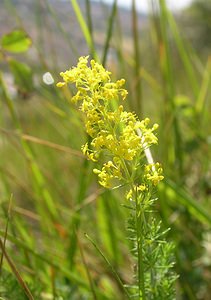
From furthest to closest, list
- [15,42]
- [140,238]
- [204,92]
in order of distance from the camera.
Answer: [204,92] → [15,42] → [140,238]

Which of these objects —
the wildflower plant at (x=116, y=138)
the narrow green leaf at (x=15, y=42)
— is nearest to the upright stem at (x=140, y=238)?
the wildflower plant at (x=116, y=138)

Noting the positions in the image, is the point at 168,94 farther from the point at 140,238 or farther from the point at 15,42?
the point at 140,238

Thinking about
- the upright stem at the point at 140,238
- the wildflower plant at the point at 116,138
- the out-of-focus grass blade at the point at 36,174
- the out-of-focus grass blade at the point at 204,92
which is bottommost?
the upright stem at the point at 140,238

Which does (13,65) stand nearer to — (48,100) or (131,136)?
(48,100)

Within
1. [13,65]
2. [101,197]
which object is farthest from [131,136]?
[101,197]

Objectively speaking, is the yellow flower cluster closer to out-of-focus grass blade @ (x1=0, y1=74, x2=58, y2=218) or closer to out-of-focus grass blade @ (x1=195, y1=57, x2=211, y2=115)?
out-of-focus grass blade @ (x1=0, y1=74, x2=58, y2=218)

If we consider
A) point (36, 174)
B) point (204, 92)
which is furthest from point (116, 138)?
point (204, 92)

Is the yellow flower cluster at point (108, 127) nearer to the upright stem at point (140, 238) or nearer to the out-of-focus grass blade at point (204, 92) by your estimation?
the upright stem at point (140, 238)

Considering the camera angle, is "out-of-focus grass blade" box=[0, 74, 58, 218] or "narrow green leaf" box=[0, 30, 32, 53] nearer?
"narrow green leaf" box=[0, 30, 32, 53]

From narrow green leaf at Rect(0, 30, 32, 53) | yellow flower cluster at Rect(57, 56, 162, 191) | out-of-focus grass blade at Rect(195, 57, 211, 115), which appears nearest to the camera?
yellow flower cluster at Rect(57, 56, 162, 191)

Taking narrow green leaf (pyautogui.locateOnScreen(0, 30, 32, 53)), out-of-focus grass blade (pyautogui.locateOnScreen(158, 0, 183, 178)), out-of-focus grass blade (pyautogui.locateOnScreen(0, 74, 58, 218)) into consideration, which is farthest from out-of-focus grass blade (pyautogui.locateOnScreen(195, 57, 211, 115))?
narrow green leaf (pyautogui.locateOnScreen(0, 30, 32, 53))

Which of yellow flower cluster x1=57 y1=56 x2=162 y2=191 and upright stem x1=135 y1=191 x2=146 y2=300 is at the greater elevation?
yellow flower cluster x1=57 y1=56 x2=162 y2=191

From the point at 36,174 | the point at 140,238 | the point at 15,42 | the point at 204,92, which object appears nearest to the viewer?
the point at 140,238
